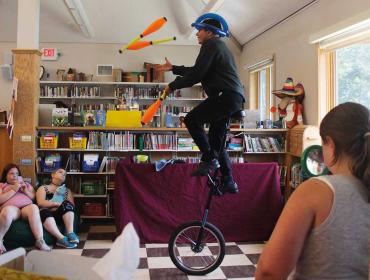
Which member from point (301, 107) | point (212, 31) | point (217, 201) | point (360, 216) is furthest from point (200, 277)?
point (301, 107)

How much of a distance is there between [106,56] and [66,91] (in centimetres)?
131

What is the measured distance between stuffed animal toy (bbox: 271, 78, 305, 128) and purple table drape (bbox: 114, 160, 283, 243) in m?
1.38

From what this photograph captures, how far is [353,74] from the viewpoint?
4957 millimetres

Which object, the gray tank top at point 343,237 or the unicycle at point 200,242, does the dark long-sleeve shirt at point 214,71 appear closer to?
the unicycle at point 200,242

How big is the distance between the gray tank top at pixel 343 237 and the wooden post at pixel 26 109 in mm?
4482

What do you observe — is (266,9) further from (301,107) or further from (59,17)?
(59,17)

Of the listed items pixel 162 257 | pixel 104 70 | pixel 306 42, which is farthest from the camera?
pixel 104 70

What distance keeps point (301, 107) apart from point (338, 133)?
4.84 meters

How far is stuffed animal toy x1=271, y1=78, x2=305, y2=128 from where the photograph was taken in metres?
5.71

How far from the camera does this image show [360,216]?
1063 millimetres

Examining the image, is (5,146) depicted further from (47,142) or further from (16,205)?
(16,205)

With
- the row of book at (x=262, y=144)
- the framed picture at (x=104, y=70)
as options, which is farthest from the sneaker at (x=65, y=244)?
the framed picture at (x=104, y=70)

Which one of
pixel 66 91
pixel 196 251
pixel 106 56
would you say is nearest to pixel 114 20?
pixel 106 56

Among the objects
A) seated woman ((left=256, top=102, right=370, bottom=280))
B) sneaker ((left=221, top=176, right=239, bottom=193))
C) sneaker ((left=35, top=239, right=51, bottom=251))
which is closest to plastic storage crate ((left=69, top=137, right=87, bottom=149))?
sneaker ((left=35, top=239, right=51, bottom=251))
